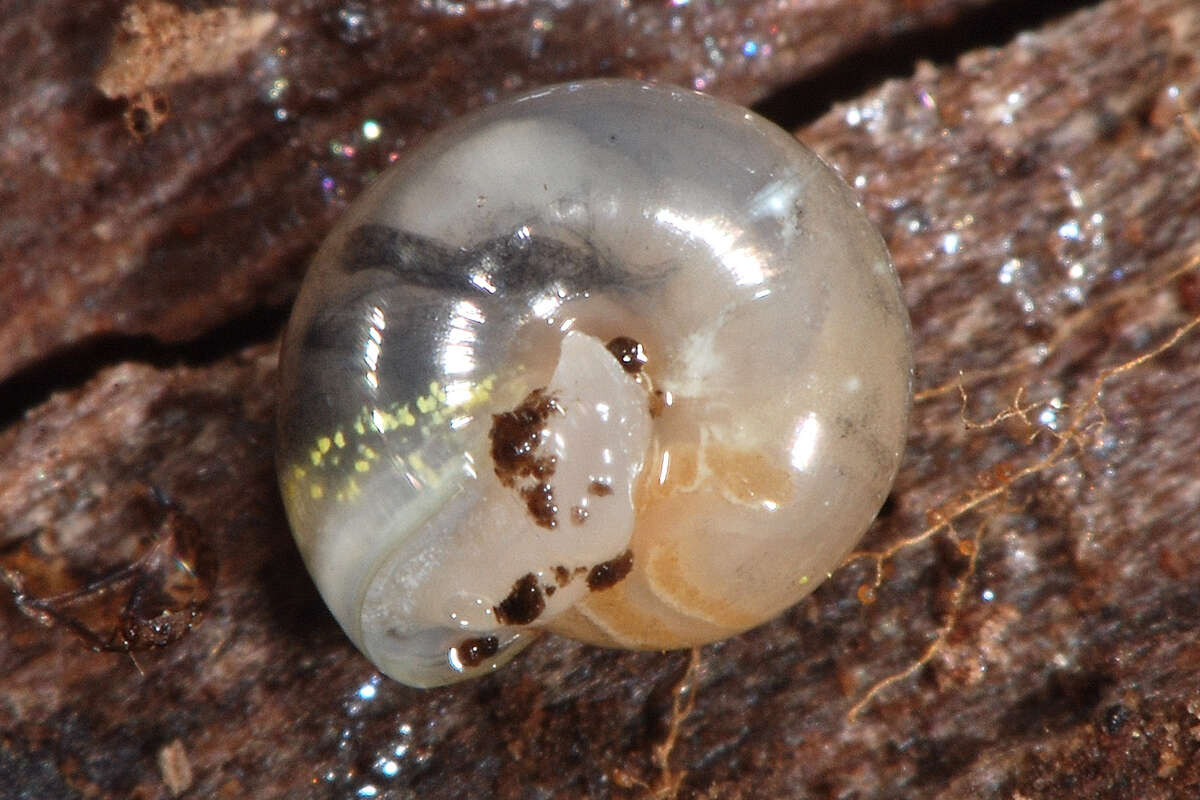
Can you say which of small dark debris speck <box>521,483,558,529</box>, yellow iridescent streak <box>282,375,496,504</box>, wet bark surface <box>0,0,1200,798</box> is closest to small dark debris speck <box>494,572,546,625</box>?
small dark debris speck <box>521,483,558,529</box>

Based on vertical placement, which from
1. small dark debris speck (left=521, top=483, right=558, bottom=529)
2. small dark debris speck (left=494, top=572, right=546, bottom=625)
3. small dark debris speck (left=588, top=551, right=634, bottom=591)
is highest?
small dark debris speck (left=521, top=483, right=558, bottom=529)

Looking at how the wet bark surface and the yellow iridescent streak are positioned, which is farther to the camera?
the wet bark surface

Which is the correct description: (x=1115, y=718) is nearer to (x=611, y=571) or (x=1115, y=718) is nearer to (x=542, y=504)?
(x=611, y=571)

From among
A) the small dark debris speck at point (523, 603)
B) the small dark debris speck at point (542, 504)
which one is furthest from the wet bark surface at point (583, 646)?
the small dark debris speck at point (542, 504)

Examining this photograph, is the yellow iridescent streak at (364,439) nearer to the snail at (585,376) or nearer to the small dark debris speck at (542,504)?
the snail at (585,376)

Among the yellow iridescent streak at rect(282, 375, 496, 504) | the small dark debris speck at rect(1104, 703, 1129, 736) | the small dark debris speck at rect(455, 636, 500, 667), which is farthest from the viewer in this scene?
the small dark debris speck at rect(1104, 703, 1129, 736)

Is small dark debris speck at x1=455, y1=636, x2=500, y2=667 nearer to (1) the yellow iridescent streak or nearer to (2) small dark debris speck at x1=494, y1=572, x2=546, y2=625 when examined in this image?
(2) small dark debris speck at x1=494, y1=572, x2=546, y2=625

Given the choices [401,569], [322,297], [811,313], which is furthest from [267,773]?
[811,313]

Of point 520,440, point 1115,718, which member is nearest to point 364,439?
point 520,440
